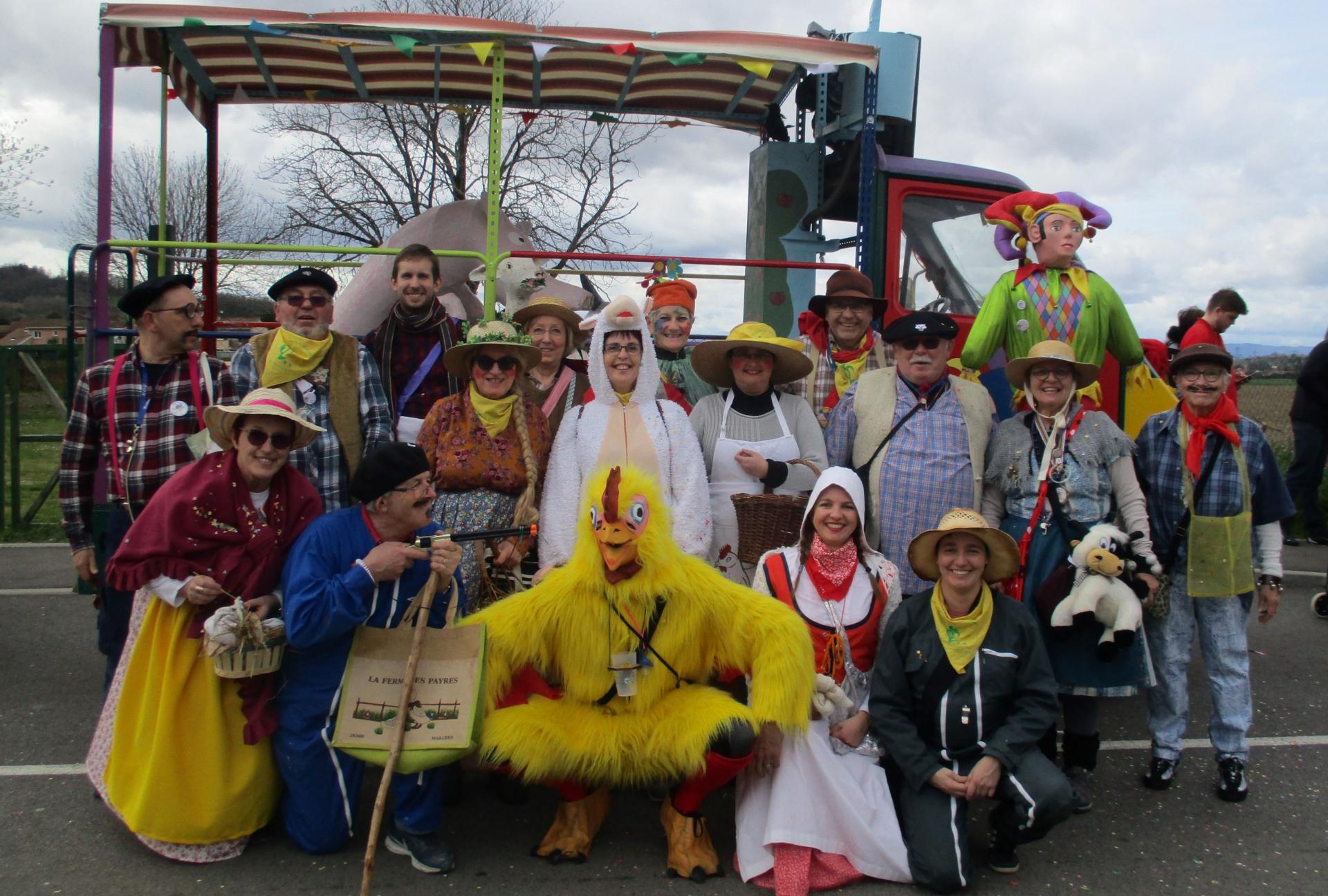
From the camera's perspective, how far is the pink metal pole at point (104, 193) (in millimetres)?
4938

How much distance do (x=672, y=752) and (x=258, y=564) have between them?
1.57 meters

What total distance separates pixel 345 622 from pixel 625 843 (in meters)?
1.27

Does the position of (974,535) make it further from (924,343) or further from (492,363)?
(492,363)

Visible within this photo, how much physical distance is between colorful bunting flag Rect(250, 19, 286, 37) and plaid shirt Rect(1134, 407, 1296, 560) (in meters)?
4.69

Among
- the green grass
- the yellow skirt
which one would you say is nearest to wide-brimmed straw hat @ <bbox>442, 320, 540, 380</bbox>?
the yellow skirt

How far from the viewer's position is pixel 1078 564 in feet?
12.2

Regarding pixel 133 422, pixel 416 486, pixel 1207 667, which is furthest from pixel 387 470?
pixel 1207 667

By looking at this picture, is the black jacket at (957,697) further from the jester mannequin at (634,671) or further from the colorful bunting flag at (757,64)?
the colorful bunting flag at (757,64)

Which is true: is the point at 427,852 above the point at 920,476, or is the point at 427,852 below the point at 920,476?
below

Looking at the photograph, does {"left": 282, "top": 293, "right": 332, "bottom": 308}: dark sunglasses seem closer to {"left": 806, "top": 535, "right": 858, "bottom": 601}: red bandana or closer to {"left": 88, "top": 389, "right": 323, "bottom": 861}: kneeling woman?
{"left": 88, "top": 389, "right": 323, "bottom": 861}: kneeling woman

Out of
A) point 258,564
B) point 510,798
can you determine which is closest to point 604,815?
point 510,798

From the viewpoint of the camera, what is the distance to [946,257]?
19.1 feet

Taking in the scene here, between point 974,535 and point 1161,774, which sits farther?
point 1161,774

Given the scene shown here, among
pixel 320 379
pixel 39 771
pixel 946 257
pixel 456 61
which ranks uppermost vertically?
pixel 456 61
